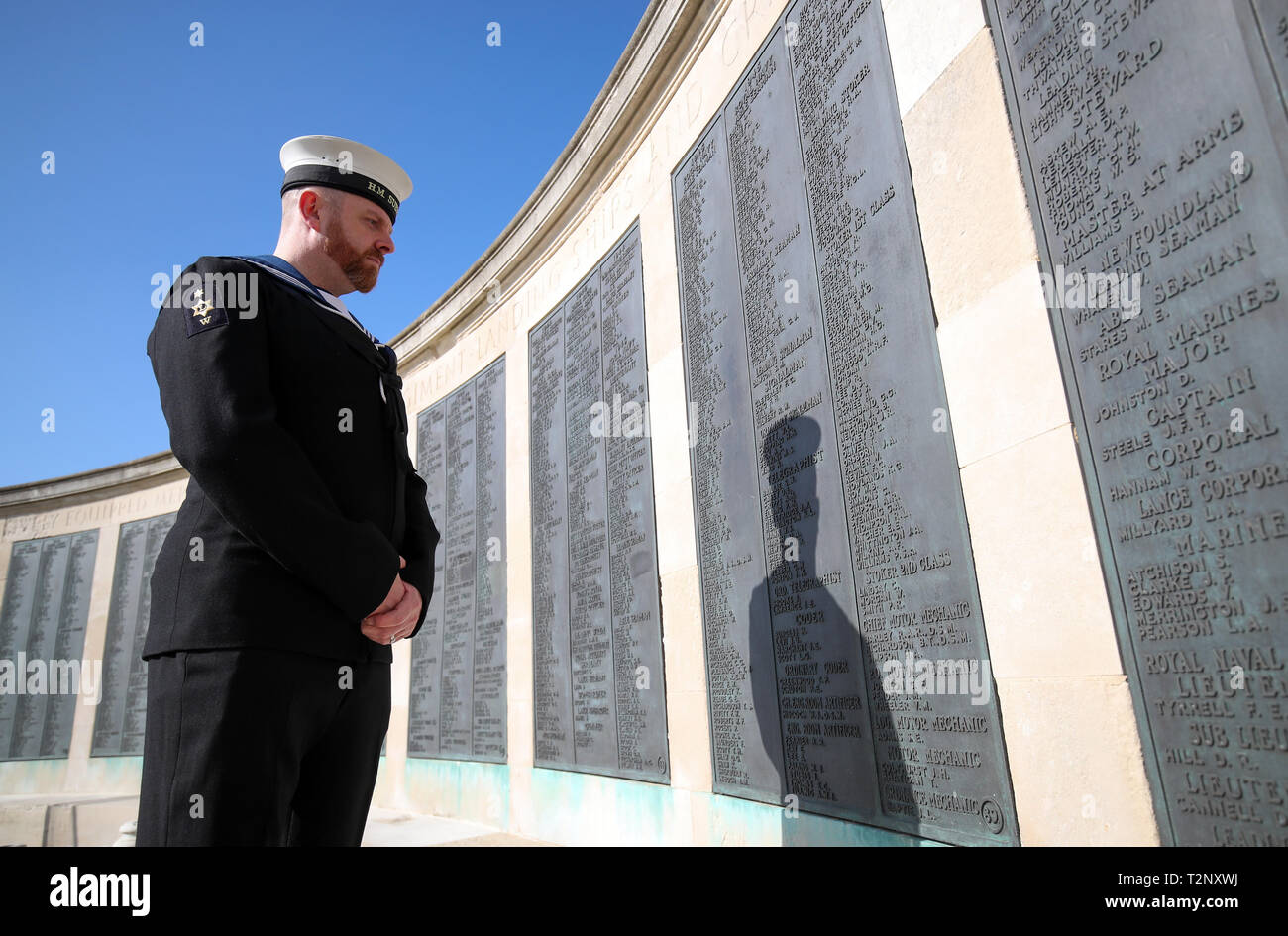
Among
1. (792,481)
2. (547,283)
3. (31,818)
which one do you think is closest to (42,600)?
(31,818)

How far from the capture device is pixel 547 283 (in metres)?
8.36

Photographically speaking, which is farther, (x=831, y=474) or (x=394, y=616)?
(x=831, y=474)

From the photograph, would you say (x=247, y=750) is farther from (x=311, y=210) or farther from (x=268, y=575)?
(x=311, y=210)

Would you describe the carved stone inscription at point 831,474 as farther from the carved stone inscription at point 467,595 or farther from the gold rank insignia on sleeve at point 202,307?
the carved stone inscription at point 467,595

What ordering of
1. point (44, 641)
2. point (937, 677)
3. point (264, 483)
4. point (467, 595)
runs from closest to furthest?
point (264, 483) < point (937, 677) < point (467, 595) < point (44, 641)

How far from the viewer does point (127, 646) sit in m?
14.0

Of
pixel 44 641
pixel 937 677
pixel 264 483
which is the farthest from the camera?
pixel 44 641

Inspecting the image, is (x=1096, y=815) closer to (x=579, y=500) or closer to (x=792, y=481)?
(x=792, y=481)

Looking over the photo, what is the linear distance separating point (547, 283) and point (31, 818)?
1059 cm

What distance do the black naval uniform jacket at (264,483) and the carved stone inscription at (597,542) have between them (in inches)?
147

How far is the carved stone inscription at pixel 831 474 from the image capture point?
3168 mm

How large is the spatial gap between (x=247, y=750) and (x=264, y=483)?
0.58m

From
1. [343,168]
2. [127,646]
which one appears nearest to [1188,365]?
[343,168]

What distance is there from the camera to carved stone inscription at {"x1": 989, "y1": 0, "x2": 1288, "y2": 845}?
6.86 ft
